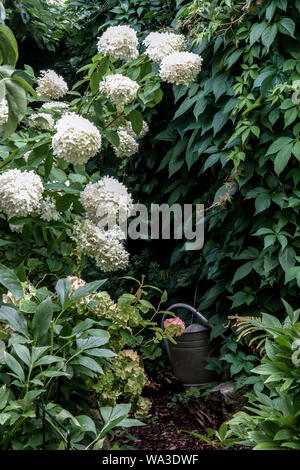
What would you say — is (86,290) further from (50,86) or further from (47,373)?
(50,86)

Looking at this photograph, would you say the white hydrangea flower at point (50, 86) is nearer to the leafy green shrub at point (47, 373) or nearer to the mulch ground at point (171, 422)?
the leafy green shrub at point (47, 373)

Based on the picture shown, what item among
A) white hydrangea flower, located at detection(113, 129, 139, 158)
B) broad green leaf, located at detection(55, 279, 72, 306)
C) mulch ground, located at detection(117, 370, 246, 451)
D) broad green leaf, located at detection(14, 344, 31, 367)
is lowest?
mulch ground, located at detection(117, 370, 246, 451)

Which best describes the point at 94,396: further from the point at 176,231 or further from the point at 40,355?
the point at 176,231

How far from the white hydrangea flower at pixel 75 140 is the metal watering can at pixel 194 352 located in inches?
61.3

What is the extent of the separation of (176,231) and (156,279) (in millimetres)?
494

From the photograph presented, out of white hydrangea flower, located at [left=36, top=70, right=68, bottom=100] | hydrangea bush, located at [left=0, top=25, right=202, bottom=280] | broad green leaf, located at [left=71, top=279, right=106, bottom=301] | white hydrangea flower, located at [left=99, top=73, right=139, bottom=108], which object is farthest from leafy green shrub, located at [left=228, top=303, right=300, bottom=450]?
white hydrangea flower, located at [left=36, top=70, right=68, bottom=100]

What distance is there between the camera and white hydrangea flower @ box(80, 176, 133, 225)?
141 cm

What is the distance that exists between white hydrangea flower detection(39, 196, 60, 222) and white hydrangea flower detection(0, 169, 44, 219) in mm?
83

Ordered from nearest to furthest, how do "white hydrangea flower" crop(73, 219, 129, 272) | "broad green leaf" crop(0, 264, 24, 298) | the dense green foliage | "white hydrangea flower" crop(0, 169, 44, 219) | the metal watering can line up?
1. "broad green leaf" crop(0, 264, 24, 298)
2. "white hydrangea flower" crop(0, 169, 44, 219)
3. "white hydrangea flower" crop(73, 219, 129, 272)
4. the dense green foliage
5. the metal watering can

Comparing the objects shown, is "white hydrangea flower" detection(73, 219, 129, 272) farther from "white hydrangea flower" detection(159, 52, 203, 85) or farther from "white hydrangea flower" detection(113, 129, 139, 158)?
"white hydrangea flower" detection(159, 52, 203, 85)

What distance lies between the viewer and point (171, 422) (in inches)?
100

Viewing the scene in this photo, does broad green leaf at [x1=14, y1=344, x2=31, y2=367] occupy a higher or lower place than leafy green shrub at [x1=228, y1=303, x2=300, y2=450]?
higher

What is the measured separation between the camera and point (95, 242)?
149 cm

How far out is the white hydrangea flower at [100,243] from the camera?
4.85ft
